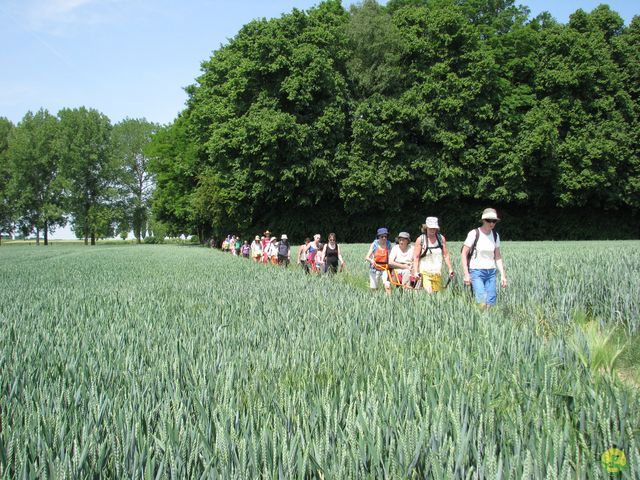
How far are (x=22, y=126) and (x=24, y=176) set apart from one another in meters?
8.51

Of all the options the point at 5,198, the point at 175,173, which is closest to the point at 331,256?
the point at 175,173

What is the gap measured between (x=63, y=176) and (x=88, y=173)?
9.73 ft

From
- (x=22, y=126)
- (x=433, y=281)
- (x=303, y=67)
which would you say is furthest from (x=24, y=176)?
(x=433, y=281)

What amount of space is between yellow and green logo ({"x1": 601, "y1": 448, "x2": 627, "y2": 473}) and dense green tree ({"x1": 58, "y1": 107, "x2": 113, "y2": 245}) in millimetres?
66666

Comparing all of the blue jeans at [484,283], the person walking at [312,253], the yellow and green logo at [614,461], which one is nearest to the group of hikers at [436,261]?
the blue jeans at [484,283]

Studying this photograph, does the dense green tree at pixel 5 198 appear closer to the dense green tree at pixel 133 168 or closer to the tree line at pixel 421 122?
the dense green tree at pixel 133 168

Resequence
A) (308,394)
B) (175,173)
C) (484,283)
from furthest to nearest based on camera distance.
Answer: (175,173) → (484,283) → (308,394)

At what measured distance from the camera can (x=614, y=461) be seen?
1.81 m

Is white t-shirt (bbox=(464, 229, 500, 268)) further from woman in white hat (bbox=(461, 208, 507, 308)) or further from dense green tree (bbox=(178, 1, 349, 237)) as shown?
dense green tree (bbox=(178, 1, 349, 237))

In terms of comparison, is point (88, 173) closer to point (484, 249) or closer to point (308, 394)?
point (484, 249)

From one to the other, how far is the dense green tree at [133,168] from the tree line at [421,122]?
32.0 m

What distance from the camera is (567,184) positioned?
3594 centimetres

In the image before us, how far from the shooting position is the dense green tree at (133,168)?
2680 inches

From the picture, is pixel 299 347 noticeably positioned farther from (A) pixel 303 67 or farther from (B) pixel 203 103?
(B) pixel 203 103
